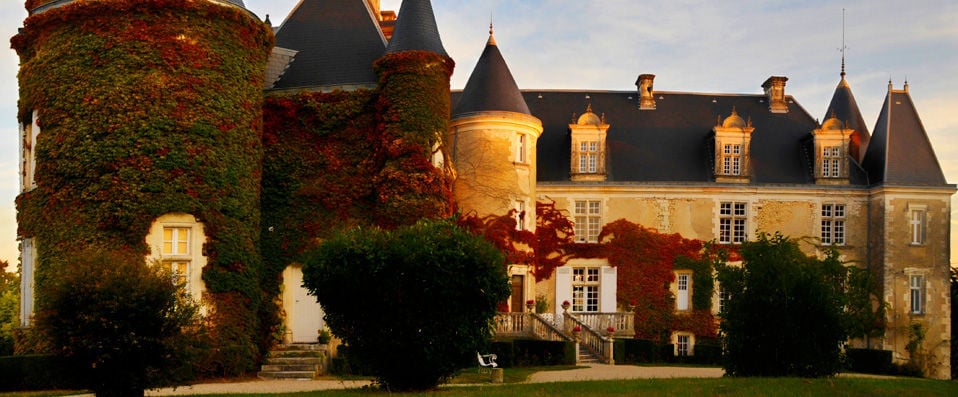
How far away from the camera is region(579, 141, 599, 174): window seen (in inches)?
1391

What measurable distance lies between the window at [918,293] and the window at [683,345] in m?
7.90

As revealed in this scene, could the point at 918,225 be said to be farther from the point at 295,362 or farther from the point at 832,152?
the point at 295,362

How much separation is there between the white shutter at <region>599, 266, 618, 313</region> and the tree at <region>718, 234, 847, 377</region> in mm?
14203

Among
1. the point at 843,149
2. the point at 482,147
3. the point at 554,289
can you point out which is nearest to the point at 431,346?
the point at 482,147

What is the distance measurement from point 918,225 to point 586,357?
1413 centimetres

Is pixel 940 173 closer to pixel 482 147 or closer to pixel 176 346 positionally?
pixel 482 147

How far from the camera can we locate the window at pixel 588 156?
35.3 metres

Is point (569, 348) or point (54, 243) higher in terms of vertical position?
point (54, 243)

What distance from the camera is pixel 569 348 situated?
88.0 ft

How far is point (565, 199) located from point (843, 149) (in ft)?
32.9

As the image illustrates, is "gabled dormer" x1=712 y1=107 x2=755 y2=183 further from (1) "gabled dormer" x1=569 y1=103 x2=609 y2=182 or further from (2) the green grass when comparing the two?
(2) the green grass

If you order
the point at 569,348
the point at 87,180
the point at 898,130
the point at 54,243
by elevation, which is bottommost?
the point at 569,348

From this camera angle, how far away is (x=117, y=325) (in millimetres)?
16062

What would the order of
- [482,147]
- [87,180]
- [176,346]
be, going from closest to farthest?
[176,346], [87,180], [482,147]
